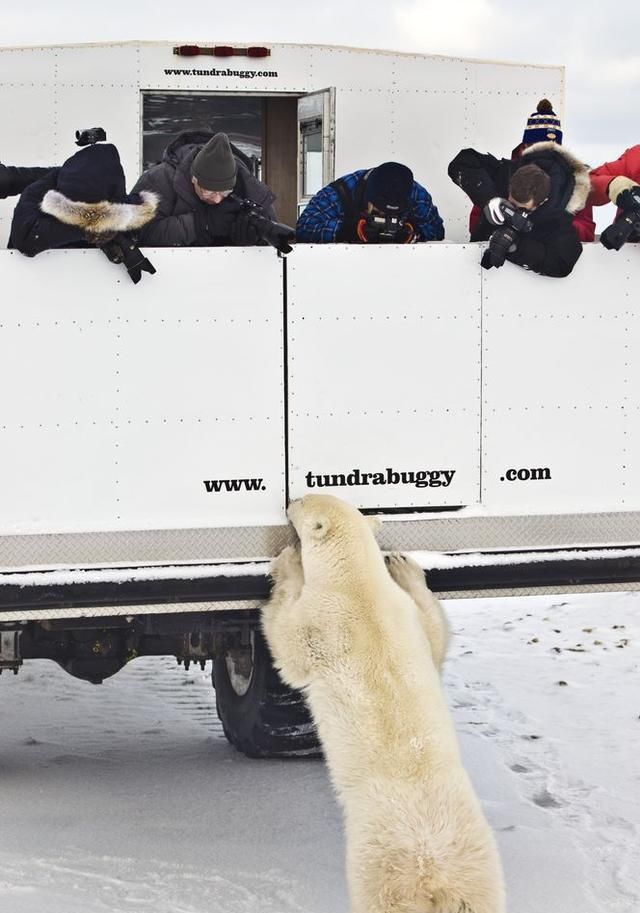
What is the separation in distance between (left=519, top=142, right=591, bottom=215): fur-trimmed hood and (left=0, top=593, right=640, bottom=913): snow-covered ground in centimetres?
259

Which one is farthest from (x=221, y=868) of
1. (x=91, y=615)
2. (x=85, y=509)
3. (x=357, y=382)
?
(x=357, y=382)

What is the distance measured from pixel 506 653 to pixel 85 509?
481 centimetres

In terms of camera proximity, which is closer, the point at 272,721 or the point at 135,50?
the point at 272,721

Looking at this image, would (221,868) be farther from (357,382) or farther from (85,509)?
(357,382)

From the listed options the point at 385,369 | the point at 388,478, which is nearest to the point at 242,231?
the point at 385,369

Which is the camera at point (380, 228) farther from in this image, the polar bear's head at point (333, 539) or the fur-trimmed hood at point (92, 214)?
the polar bear's head at point (333, 539)

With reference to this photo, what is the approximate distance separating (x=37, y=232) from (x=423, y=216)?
2.07 meters

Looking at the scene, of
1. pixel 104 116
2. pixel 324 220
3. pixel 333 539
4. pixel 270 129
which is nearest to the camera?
pixel 333 539

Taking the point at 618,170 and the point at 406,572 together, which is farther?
the point at 618,170

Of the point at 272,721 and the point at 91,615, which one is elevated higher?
the point at 91,615

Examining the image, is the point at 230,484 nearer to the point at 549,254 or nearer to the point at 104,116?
the point at 549,254

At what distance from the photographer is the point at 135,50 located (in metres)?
7.56

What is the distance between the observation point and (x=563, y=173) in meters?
5.71

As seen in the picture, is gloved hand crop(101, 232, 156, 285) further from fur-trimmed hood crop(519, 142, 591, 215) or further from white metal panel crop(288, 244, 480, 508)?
fur-trimmed hood crop(519, 142, 591, 215)
